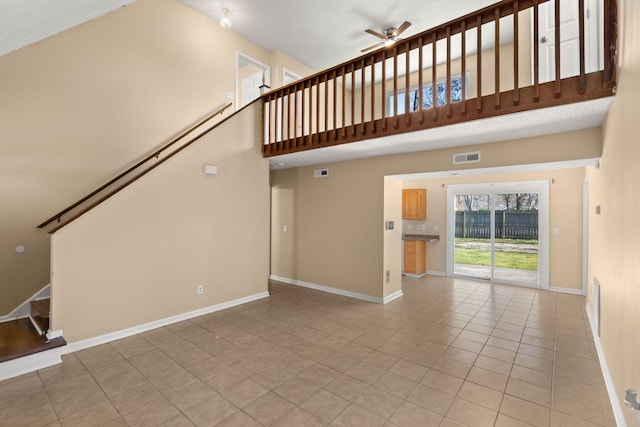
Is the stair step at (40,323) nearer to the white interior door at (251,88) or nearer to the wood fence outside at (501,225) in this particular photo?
the white interior door at (251,88)

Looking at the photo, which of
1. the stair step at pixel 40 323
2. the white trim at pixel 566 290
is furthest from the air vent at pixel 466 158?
the stair step at pixel 40 323

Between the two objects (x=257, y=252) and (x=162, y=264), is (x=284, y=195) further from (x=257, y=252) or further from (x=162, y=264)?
(x=162, y=264)

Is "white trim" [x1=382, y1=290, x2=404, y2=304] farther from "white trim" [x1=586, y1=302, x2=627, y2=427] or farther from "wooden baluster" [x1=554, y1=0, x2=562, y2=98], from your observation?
"wooden baluster" [x1=554, y1=0, x2=562, y2=98]

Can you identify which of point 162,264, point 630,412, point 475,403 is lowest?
point 475,403

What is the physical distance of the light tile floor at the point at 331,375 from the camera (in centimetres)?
228

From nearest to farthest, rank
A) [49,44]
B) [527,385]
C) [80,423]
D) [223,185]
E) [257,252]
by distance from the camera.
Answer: [80,423] < [527,385] < [49,44] < [223,185] < [257,252]

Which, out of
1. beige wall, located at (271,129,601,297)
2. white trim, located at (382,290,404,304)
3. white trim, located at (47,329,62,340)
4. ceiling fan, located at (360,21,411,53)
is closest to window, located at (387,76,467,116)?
ceiling fan, located at (360,21,411,53)

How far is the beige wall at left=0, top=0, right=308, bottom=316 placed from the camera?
376cm

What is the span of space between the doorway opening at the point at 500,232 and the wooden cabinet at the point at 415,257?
1.94 ft

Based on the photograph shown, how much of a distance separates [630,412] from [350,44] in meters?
6.75

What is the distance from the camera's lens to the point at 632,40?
1815 mm

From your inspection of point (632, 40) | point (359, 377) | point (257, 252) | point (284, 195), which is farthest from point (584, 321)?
point (284, 195)

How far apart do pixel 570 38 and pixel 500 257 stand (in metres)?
4.58

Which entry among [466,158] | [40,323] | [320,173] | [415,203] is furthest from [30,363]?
[415,203]
